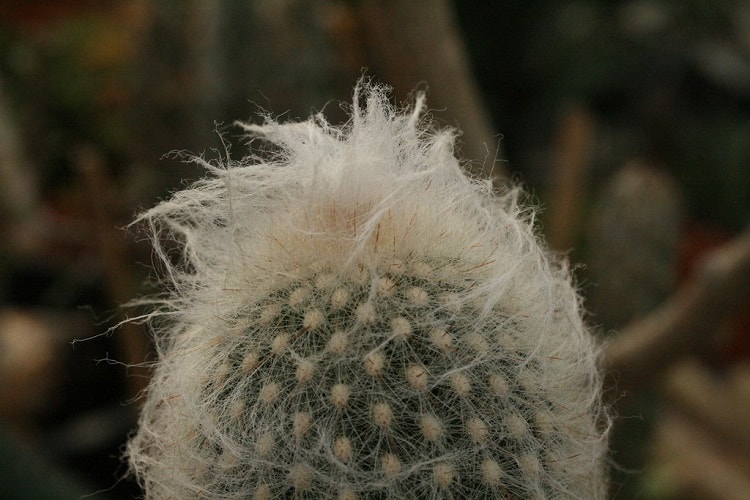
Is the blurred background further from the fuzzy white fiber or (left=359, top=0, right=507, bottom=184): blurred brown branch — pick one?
the fuzzy white fiber

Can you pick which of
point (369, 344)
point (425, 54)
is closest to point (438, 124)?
point (425, 54)

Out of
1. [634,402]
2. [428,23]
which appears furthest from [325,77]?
[634,402]

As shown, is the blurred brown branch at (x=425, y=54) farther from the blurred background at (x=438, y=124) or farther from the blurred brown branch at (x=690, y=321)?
the blurred brown branch at (x=690, y=321)

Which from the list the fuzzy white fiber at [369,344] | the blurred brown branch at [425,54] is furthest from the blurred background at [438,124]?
the fuzzy white fiber at [369,344]

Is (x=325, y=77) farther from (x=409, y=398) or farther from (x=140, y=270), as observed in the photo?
(x=409, y=398)

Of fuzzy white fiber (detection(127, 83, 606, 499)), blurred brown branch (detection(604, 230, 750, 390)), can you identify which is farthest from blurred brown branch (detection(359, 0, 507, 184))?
fuzzy white fiber (detection(127, 83, 606, 499))

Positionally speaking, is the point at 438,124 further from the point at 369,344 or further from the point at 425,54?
the point at 369,344
